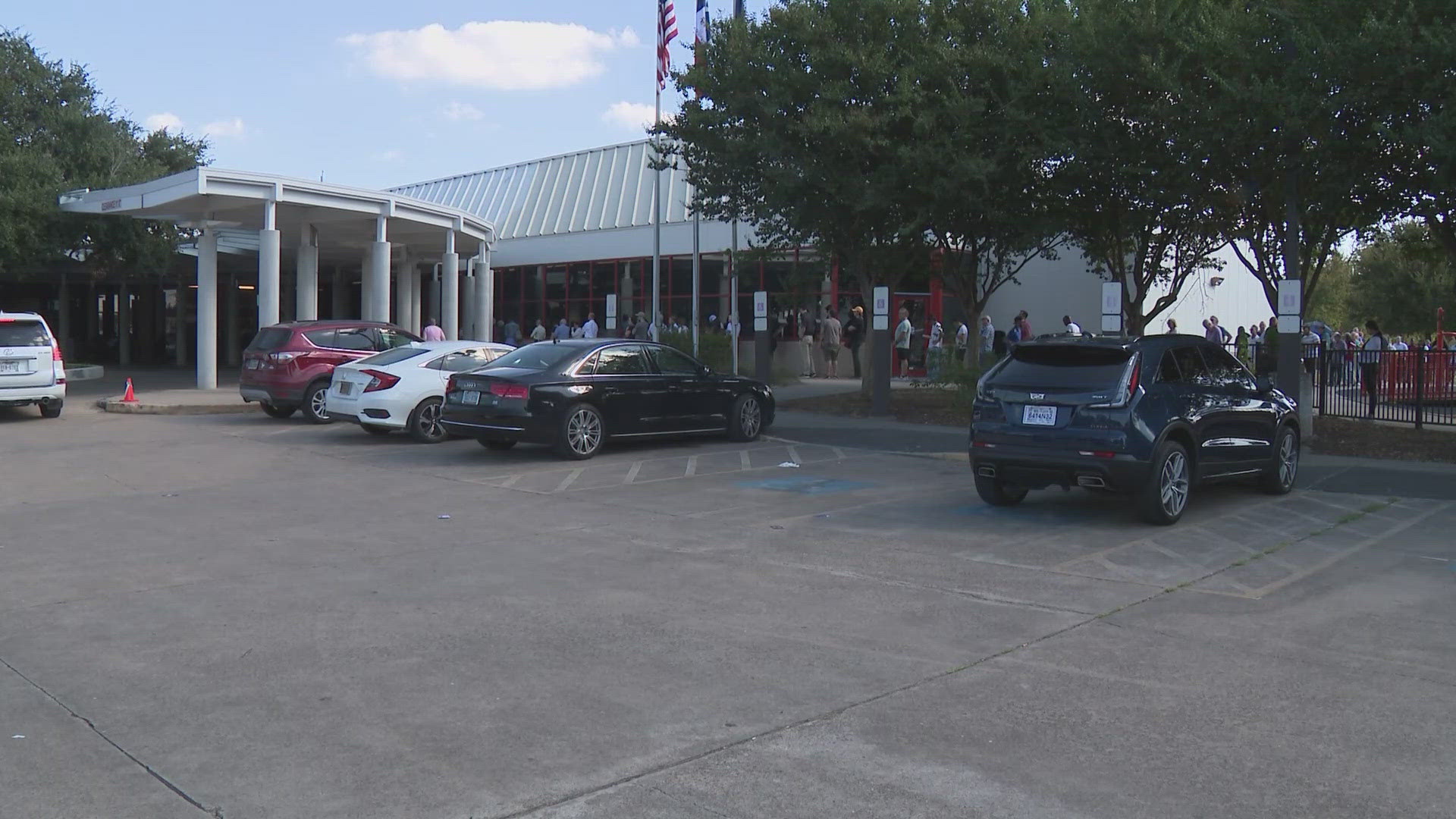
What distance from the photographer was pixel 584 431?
14688mm

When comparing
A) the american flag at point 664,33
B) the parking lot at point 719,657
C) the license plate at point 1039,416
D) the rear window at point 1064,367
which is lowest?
the parking lot at point 719,657

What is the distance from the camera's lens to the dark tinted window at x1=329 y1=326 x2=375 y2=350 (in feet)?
63.9

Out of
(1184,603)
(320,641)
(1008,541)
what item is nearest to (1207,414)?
(1008,541)

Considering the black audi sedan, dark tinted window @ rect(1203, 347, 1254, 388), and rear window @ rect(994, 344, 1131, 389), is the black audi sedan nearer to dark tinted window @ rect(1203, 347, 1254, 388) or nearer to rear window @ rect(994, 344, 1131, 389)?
rear window @ rect(994, 344, 1131, 389)

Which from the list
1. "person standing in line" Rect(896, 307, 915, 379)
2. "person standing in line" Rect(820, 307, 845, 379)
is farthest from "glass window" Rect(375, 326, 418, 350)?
"person standing in line" Rect(896, 307, 915, 379)

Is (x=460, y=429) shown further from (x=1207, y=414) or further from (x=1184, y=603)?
(x=1184, y=603)

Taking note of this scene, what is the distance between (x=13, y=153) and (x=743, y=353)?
18.4m

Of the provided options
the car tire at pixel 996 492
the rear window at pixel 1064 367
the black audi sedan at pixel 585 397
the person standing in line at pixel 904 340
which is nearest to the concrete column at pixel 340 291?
the person standing in line at pixel 904 340

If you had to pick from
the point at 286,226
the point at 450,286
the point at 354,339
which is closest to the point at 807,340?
the point at 450,286

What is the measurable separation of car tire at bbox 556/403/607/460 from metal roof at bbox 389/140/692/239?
21.1m

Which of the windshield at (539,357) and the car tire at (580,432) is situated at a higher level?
the windshield at (539,357)

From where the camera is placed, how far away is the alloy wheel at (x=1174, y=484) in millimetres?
Result: 10164

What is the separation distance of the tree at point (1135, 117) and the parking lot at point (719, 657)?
21.7ft

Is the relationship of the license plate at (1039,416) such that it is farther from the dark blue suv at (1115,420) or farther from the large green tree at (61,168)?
the large green tree at (61,168)
